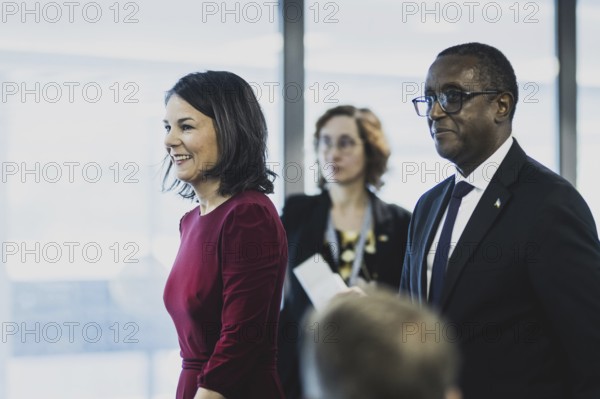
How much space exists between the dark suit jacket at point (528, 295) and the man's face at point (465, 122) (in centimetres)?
12

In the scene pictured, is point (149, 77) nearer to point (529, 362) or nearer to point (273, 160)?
point (273, 160)

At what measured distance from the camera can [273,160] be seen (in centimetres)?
351

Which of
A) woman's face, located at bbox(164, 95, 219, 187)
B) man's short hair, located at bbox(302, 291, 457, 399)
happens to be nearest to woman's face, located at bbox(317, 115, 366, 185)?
woman's face, located at bbox(164, 95, 219, 187)

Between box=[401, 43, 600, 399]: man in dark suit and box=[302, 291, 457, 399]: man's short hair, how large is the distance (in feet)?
2.76

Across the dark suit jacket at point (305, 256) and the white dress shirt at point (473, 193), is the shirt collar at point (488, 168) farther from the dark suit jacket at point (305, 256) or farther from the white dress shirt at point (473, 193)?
the dark suit jacket at point (305, 256)

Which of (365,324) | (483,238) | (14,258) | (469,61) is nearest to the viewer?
(365,324)

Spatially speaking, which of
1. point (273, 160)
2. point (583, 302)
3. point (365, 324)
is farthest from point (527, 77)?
point (365, 324)

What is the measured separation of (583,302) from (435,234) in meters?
0.41

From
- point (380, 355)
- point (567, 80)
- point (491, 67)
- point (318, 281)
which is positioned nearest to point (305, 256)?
point (318, 281)

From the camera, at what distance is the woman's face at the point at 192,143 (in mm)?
1922

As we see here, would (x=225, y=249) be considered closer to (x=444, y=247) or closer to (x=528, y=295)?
(x=444, y=247)

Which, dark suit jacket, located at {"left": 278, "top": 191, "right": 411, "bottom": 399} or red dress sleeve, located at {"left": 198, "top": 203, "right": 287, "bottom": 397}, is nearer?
red dress sleeve, located at {"left": 198, "top": 203, "right": 287, "bottom": 397}

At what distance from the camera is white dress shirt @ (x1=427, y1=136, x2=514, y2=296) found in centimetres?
190

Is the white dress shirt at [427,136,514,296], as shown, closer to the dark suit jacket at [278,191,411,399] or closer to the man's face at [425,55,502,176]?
the man's face at [425,55,502,176]
